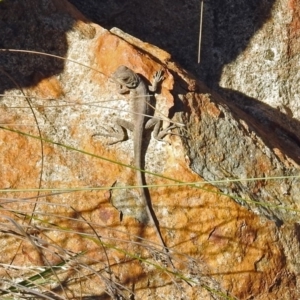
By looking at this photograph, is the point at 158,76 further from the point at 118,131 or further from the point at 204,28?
the point at 204,28

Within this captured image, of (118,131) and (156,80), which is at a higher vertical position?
(156,80)

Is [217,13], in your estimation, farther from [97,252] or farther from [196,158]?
[97,252]

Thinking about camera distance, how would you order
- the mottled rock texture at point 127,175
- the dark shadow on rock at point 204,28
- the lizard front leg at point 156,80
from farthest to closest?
the dark shadow on rock at point 204,28 → the lizard front leg at point 156,80 → the mottled rock texture at point 127,175

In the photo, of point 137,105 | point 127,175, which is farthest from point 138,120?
point 127,175

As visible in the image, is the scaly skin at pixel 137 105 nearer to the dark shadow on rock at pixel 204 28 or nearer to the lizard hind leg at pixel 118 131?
the lizard hind leg at pixel 118 131

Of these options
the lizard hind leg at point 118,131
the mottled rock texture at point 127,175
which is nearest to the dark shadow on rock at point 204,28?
the mottled rock texture at point 127,175

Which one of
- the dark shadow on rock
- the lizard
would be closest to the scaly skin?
the lizard

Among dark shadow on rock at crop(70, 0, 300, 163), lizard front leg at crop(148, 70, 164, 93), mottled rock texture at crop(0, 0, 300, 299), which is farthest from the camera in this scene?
dark shadow on rock at crop(70, 0, 300, 163)

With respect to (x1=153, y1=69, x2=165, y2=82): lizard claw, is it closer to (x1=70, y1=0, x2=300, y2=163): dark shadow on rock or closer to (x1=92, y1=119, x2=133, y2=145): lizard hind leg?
(x1=92, y1=119, x2=133, y2=145): lizard hind leg
